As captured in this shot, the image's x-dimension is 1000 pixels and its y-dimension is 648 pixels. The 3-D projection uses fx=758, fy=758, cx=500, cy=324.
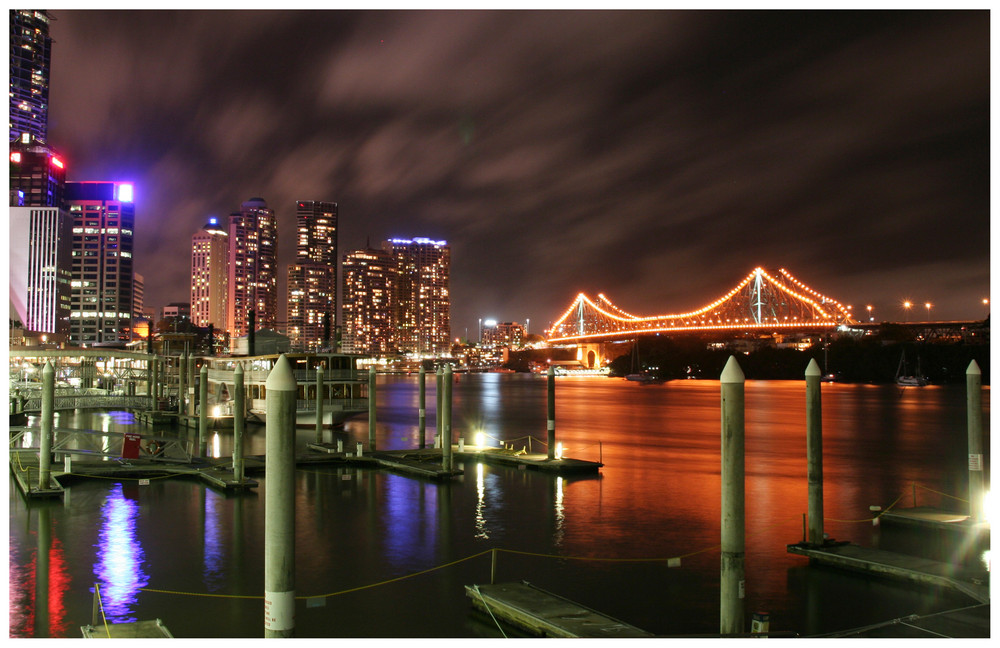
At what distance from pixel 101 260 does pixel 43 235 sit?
20.8m

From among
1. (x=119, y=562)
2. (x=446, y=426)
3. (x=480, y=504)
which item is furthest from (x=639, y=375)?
(x=119, y=562)

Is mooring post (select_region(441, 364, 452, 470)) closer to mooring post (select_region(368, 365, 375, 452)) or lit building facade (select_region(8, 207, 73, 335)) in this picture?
mooring post (select_region(368, 365, 375, 452))

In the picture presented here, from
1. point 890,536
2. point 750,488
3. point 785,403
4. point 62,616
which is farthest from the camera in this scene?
point 785,403

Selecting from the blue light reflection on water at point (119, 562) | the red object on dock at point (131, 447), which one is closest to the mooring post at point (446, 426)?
the blue light reflection on water at point (119, 562)

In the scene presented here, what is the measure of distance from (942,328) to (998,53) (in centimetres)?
11886

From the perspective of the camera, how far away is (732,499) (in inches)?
382

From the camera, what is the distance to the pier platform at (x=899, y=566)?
38.8 ft

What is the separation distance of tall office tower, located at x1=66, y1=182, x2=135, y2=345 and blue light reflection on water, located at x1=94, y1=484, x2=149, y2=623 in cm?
15140

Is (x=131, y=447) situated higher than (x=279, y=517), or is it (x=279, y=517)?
(x=279, y=517)

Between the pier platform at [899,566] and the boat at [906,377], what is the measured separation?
100726mm

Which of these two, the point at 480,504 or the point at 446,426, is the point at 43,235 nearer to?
the point at 446,426

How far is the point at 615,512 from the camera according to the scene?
2053 cm

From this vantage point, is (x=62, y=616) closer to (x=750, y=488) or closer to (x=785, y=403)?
(x=750, y=488)
